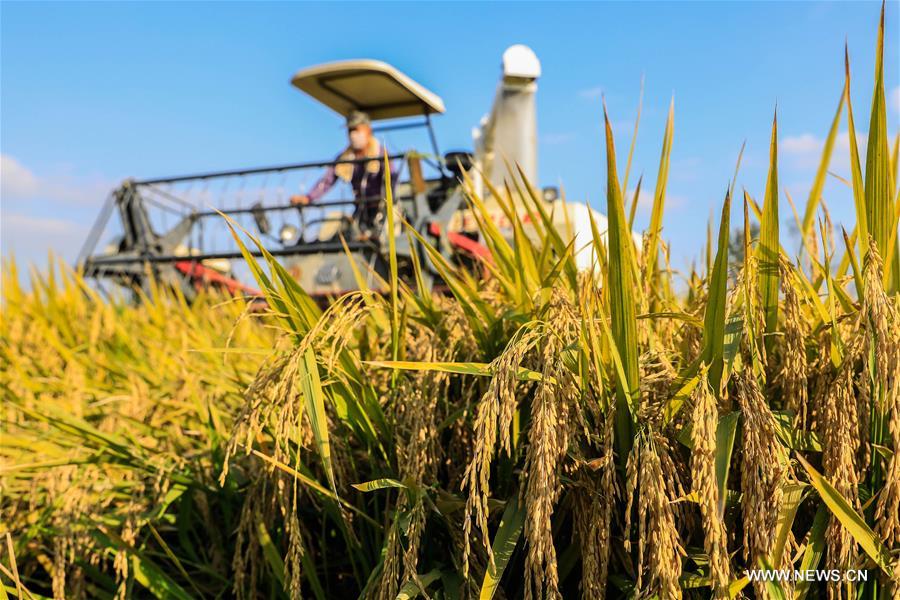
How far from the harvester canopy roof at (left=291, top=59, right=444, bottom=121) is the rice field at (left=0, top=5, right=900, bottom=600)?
21.9 ft

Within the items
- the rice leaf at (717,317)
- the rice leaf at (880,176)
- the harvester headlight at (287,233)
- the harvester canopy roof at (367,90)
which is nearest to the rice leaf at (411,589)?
the rice leaf at (717,317)

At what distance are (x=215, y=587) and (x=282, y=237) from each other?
6481 millimetres

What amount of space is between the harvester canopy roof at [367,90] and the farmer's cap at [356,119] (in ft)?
0.69

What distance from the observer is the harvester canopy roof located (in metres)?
8.33

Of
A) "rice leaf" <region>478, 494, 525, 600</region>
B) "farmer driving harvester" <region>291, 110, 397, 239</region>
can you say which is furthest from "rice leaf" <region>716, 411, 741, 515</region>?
"farmer driving harvester" <region>291, 110, 397, 239</region>

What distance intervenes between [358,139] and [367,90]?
0.73m

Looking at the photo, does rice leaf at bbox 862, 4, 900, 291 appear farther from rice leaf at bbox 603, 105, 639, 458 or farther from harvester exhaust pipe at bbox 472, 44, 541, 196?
harvester exhaust pipe at bbox 472, 44, 541, 196

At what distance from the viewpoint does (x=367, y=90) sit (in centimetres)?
898

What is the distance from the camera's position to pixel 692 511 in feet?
4.18

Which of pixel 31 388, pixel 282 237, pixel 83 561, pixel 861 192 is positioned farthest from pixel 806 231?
pixel 282 237

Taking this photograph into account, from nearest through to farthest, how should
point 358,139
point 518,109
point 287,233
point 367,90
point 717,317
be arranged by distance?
point 717,317 → point 287,233 → point 358,139 → point 367,90 → point 518,109

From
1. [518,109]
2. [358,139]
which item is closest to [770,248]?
[358,139]

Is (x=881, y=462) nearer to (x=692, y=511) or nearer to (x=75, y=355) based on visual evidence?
(x=692, y=511)

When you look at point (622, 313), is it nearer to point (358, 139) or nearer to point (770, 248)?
point (770, 248)
